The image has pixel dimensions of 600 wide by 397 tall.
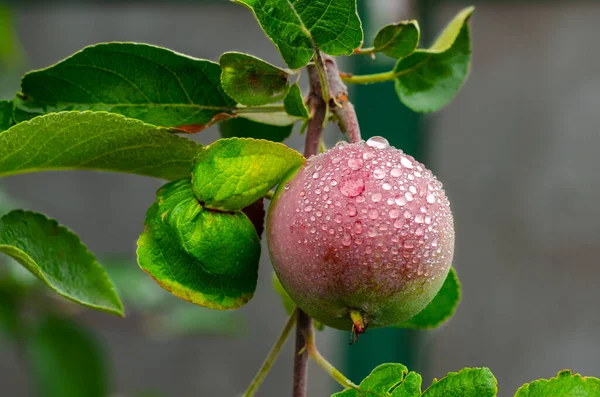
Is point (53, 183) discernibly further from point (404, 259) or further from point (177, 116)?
point (404, 259)

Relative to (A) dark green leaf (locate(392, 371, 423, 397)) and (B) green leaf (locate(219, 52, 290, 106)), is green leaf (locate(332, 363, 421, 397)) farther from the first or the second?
(B) green leaf (locate(219, 52, 290, 106))

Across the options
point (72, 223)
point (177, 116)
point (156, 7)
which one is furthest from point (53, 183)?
point (177, 116)

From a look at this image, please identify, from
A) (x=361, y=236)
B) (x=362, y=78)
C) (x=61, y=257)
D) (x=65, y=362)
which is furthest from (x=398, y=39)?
(x=65, y=362)

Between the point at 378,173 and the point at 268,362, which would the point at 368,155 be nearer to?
the point at 378,173

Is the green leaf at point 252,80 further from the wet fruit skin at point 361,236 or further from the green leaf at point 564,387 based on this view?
the green leaf at point 564,387

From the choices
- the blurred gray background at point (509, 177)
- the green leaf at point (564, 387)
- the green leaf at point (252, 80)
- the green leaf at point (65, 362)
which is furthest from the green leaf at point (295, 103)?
the blurred gray background at point (509, 177)

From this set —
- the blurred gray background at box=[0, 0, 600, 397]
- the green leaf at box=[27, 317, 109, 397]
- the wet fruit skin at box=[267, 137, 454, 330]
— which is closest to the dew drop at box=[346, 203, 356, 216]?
the wet fruit skin at box=[267, 137, 454, 330]
